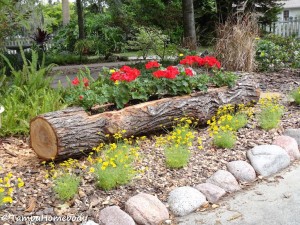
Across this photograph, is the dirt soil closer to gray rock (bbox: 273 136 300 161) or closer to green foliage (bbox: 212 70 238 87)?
gray rock (bbox: 273 136 300 161)

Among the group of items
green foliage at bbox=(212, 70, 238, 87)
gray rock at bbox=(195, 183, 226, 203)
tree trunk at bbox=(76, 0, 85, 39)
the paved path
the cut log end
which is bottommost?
the paved path

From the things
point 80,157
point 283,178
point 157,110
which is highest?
point 157,110

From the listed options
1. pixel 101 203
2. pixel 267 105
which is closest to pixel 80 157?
pixel 101 203

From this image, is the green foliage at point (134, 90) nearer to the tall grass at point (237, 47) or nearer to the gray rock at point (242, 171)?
the gray rock at point (242, 171)

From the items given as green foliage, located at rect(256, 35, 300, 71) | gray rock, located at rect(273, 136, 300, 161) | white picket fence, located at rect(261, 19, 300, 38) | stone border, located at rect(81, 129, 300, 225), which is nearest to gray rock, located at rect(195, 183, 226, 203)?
stone border, located at rect(81, 129, 300, 225)

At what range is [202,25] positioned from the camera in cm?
1756

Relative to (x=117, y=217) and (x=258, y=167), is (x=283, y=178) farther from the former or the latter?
(x=117, y=217)

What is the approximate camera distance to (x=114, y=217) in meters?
2.73

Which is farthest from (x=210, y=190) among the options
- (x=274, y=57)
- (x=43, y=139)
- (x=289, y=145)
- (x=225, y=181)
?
(x=274, y=57)

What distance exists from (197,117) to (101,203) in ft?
6.33

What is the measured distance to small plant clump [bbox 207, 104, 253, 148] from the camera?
156 inches

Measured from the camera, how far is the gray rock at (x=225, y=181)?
11.0 feet

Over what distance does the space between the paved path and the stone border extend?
9cm

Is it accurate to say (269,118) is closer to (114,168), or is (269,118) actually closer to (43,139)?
(114,168)
